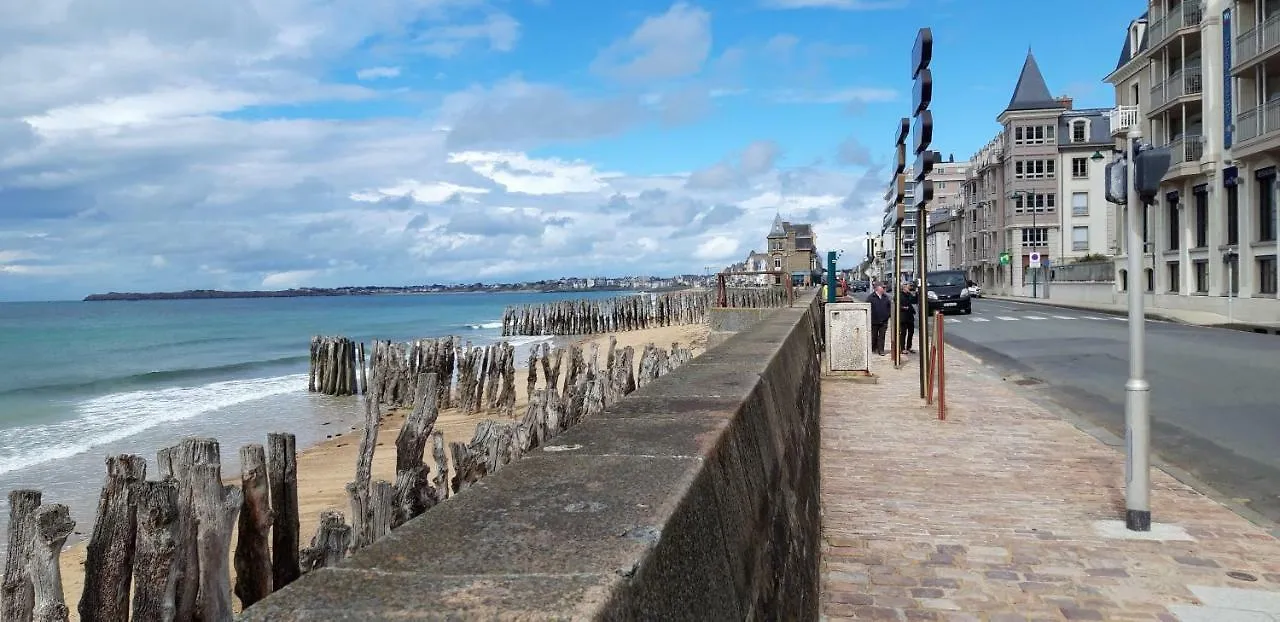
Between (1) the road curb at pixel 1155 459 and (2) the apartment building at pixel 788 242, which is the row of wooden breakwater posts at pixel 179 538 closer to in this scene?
(1) the road curb at pixel 1155 459

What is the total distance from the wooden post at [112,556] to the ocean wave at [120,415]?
12492 mm

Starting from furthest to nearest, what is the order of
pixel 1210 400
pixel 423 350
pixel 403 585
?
1. pixel 423 350
2. pixel 1210 400
3. pixel 403 585

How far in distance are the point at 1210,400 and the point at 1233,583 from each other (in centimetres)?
758

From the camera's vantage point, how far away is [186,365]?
35344mm

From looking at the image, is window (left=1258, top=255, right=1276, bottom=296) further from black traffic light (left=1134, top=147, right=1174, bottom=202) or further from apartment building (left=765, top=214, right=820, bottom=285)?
apartment building (left=765, top=214, right=820, bottom=285)

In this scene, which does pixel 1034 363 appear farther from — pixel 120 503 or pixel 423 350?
pixel 120 503

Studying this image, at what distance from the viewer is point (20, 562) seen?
2.85 meters

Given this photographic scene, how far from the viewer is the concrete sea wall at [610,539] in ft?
4.76

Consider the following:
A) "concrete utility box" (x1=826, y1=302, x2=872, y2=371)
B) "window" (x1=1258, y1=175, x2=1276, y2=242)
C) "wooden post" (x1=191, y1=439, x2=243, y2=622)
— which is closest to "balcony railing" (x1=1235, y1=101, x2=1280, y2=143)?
"window" (x1=1258, y1=175, x2=1276, y2=242)

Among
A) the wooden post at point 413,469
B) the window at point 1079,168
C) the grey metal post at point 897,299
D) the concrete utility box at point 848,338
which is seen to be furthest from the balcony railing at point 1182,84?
the wooden post at point 413,469

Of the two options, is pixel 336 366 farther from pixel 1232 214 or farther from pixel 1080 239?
pixel 1080 239

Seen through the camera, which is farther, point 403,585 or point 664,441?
point 664,441

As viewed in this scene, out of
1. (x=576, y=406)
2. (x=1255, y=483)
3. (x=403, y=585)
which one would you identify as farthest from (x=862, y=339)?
(x=403, y=585)

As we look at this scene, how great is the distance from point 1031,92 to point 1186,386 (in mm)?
Result: 63609
